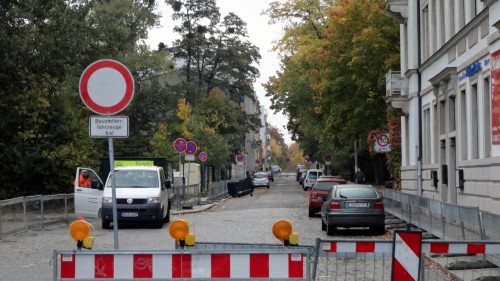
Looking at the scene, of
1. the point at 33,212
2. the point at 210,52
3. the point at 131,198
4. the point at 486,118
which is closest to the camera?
the point at 486,118

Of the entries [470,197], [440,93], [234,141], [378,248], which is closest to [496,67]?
[470,197]

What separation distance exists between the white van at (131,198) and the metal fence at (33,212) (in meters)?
0.83

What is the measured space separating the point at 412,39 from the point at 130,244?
55.1 feet

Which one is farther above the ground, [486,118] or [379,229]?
[486,118]

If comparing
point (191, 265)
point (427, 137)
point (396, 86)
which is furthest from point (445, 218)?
point (396, 86)

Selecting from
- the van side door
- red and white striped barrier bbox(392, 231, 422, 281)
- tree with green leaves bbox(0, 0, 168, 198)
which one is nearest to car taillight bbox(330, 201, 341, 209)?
the van side door

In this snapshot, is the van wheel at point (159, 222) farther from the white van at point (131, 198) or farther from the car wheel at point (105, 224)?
the car wheel at point (105, 224)

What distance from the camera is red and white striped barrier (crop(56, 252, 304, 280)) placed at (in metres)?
7.00

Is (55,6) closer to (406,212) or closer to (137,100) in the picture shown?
(406,212)

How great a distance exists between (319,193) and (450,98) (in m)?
6.69

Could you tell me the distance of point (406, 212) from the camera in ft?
74.8

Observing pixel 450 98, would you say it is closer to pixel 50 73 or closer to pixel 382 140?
pixel 382 140

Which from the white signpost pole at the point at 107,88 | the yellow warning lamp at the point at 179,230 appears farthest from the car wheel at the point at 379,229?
the yellow warning lamp at the point at 179,230

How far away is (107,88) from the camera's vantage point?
8867mm
